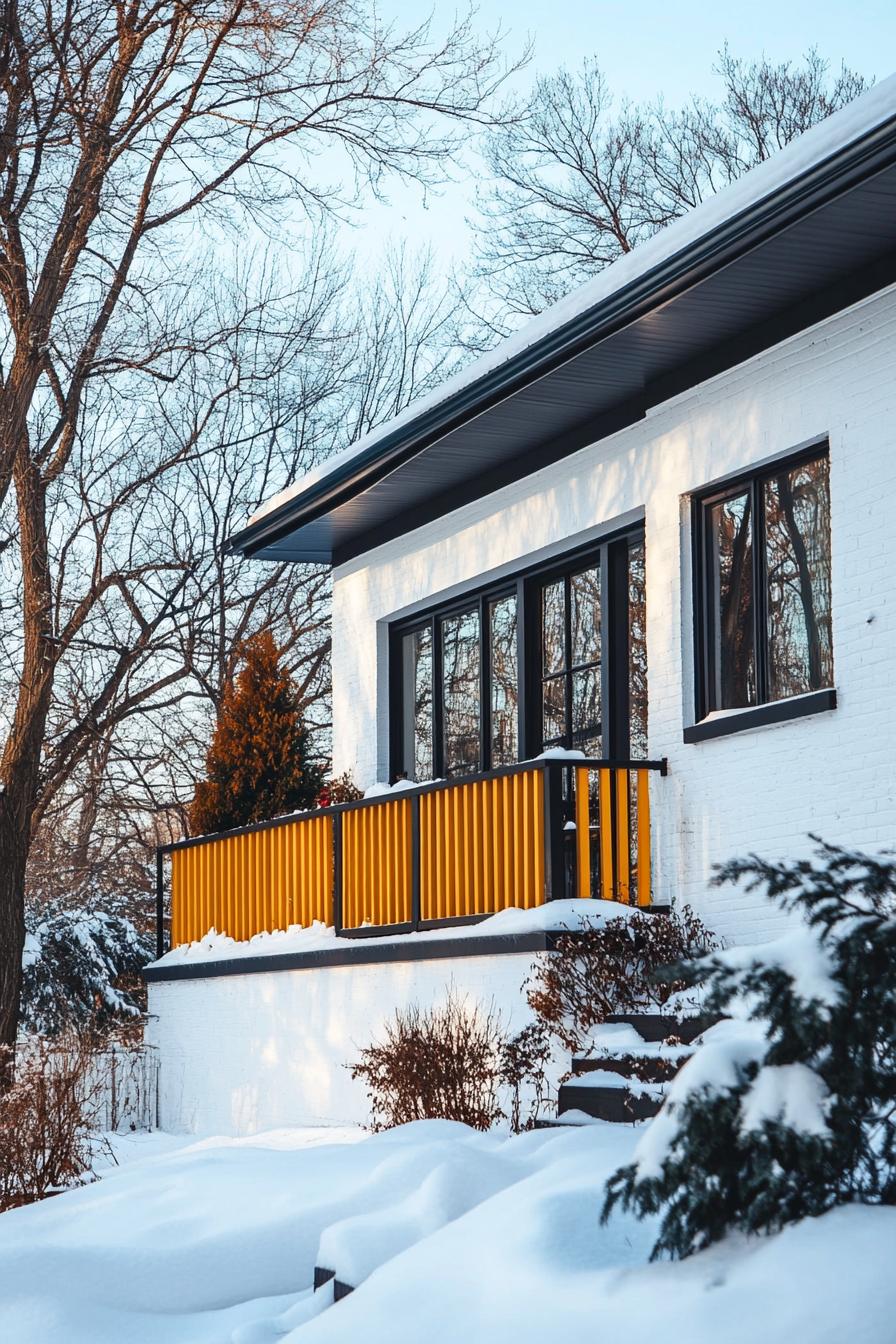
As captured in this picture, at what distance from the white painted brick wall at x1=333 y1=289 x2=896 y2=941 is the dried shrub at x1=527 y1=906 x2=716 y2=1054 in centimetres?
52

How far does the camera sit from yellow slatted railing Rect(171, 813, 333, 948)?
12742 millimetres

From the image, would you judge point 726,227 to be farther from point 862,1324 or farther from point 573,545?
point 862,1324

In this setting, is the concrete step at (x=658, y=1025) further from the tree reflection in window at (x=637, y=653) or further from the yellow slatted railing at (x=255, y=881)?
the yellow slatted railing at (x=255, y=881)

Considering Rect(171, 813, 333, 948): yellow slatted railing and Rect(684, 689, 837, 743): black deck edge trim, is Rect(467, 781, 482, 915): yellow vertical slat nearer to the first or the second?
Rect(684, 689, 837, 743): black deck edge trim

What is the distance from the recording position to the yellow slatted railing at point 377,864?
11500 millimetres

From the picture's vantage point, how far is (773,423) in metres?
9.60

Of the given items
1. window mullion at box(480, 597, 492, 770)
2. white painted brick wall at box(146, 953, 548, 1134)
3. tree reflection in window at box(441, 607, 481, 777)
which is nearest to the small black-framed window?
white painted brick wall at box(146, 953, 548, 1134)

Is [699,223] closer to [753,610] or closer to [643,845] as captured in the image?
[753,610]

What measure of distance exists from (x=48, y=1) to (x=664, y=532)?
9.59 metres

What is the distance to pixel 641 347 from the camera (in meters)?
9.99

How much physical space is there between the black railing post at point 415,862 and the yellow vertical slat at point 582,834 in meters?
1.07

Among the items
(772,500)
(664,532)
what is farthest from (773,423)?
(664,532)

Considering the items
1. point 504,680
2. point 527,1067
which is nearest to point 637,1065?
point 527,1067

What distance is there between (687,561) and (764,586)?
2.49ft
